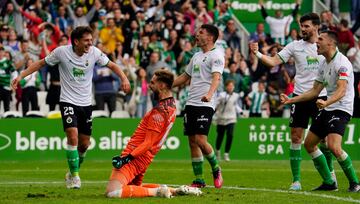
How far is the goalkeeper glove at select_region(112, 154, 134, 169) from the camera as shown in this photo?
14619 mm

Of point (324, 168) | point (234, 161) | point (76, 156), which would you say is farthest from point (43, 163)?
point (324, 168)

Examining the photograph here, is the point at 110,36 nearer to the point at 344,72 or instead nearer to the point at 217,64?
the point at 217,64

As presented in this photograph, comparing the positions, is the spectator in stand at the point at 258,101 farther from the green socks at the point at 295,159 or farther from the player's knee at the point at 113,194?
the player's knee at the point at 113,194

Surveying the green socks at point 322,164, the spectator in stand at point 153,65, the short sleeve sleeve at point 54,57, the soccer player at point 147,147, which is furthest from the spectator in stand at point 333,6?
the soccer player at point 147,147

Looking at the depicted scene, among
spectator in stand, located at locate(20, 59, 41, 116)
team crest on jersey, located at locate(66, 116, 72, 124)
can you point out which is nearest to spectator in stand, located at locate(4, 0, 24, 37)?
spectator in stand, located at locate(20, 59, 41, 116)

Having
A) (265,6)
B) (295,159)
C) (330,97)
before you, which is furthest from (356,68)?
(330,97)

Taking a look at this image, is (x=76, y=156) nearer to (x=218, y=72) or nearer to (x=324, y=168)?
(x=218, y=72)

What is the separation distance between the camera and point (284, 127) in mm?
31047

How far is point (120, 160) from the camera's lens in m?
14.7

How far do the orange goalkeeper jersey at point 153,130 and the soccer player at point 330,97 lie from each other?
2.04m

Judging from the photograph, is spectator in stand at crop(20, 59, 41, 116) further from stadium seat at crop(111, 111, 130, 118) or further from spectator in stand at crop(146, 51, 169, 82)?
spectator in stand at crop(146, 51, 169, 82)

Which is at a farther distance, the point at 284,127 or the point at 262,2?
the point at 262,2

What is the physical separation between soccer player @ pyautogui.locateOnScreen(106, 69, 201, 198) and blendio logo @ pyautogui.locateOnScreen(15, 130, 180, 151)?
1371 cm

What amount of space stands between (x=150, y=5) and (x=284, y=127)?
670 centimetres
